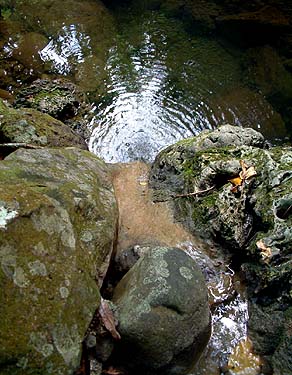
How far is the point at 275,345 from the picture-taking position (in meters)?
3.60

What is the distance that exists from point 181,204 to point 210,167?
55cm

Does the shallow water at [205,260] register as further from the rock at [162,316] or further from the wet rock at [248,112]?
the wet rock at [248,112]

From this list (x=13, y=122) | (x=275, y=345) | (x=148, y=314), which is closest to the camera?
(x=148, y=314)

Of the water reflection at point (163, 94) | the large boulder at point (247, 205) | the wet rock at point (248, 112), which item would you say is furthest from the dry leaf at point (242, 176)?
the wet rock at point (248, 112)

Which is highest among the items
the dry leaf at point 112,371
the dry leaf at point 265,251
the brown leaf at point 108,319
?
the dry leaf at point 265,251

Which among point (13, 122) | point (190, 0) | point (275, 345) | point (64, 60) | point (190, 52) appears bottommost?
point (275, 345)

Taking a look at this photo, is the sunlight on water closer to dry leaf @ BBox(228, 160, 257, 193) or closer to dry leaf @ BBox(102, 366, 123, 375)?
dry leaf @ BBox(228, 160, 257, 193)

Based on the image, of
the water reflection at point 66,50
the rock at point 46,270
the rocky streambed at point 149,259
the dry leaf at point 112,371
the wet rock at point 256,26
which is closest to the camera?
the rock at point 46,270

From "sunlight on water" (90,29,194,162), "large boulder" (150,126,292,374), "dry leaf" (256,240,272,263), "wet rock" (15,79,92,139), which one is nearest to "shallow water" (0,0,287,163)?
"sunlight on water" (90,29,194,162)

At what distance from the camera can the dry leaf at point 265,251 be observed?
12.6 ft

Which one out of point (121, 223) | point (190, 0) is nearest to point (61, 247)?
point (121, 223)

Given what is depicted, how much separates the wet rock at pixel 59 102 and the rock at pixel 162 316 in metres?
3.45

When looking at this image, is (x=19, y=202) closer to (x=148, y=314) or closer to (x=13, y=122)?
(x=148, y=314)

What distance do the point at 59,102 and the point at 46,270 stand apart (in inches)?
164
